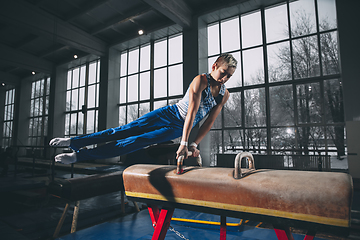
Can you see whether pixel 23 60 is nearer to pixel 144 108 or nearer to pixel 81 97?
pixel 81 97

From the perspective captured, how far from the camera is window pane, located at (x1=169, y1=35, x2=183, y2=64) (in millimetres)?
8953

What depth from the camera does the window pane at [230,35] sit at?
25.1 feet

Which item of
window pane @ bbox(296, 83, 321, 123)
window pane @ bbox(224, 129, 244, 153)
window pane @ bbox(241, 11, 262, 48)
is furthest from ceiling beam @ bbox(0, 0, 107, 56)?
window pane @ bbox(296, 83, 321, 123)

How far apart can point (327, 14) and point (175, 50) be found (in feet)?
17.9

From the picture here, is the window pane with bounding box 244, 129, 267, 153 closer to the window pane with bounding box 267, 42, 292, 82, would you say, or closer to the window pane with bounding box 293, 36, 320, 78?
the window pane with bounding box 267, 42, 292, 82

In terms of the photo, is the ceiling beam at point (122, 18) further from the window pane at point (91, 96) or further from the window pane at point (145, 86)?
the window pane at point (91, 96)

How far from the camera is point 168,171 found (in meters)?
1.62

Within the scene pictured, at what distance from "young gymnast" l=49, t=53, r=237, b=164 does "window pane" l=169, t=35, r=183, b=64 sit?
7280 mm

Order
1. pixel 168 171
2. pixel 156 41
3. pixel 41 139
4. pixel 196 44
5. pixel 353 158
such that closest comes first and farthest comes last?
pixel 168 171
pixel 353 158
pixel 196 44
pixel 156 41
pixel 41 139

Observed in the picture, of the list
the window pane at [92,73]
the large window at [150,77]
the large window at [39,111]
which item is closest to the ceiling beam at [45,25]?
the window pane at [92,73]

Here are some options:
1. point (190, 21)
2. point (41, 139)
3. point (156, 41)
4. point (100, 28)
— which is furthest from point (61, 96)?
point (190, 21)

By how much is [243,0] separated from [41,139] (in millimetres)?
13012

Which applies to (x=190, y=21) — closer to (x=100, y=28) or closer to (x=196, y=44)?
(x=196, y=44)

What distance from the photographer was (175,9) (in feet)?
23.5
